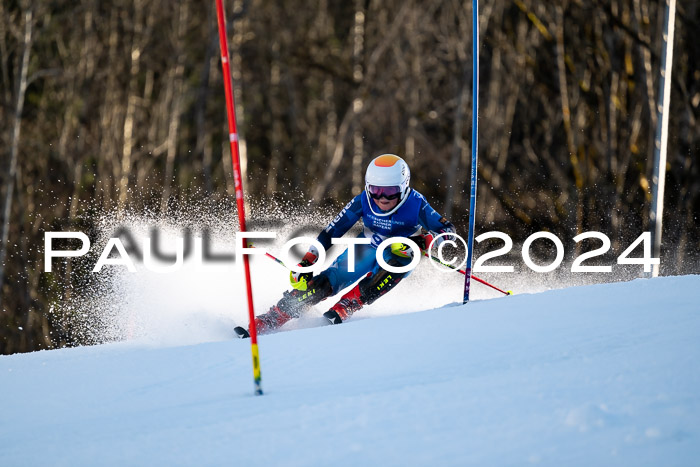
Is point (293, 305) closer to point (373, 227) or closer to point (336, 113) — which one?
point (373, 227)

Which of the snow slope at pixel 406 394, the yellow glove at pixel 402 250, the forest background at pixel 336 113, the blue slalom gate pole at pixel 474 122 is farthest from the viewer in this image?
the forest background at pixel 336 113

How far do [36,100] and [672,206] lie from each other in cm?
1301

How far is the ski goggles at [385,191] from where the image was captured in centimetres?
597

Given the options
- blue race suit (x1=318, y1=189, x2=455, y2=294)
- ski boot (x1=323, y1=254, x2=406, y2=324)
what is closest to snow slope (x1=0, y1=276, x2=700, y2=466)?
ski boot (x1=323, y1=254, x2=406, y2=324)

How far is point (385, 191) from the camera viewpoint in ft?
19.6

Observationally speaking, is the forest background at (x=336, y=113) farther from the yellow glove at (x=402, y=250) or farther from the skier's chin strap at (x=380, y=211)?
the yellow glove at (x=402, y=250)

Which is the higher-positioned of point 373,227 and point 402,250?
point 373,227

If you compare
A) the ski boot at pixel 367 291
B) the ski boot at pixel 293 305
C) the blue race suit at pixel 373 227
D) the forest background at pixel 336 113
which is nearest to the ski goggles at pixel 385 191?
the blue race suit at pixel 373 227

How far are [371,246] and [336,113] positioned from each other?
14580mm

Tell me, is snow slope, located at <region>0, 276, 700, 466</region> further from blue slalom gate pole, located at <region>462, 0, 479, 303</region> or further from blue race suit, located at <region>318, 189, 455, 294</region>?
blue race suit, located at <region>318, 189, 455, 294</region>

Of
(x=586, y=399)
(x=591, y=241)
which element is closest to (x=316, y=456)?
(x=586, y=399)

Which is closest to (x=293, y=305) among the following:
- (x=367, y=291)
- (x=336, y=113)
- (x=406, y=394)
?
(x=367, y=291)

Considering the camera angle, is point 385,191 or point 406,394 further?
point 385,191

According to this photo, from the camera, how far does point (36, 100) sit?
1730 centimetres
